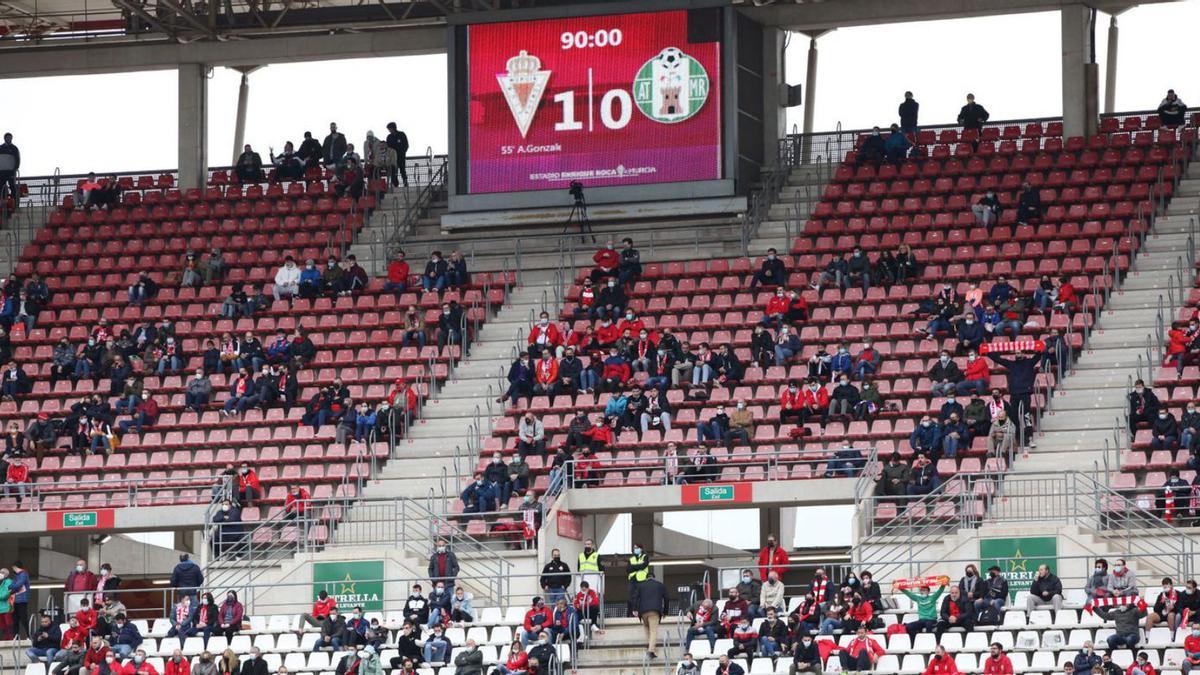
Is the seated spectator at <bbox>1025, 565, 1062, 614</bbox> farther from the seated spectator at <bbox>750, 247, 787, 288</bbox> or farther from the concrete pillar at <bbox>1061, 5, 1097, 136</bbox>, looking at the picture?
the concrete pillar at <bbox>1061, 5, 1097, 136</bbox>

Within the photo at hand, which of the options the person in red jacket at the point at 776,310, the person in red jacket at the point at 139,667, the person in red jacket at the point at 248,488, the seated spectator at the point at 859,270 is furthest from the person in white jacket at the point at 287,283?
the person in red jacket at the point at 139,667

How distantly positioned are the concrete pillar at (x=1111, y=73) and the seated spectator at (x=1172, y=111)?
301 cm

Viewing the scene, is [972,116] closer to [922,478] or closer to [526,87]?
[526,87]

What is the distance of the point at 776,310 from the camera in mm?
36812

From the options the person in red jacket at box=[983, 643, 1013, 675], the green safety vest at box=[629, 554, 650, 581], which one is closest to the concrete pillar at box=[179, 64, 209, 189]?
the green safety vest at box=[629, 554, 650, 581]

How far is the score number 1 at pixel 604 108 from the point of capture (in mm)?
41031

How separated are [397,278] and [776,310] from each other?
7.18 metres

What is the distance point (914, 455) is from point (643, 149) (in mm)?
10312

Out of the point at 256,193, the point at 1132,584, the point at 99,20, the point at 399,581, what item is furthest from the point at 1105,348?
the point at 99,20

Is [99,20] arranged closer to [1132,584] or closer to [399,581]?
[399,581]

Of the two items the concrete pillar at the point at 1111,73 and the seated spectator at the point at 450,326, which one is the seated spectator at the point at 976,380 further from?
the concrete pillar at the point at 1111,73

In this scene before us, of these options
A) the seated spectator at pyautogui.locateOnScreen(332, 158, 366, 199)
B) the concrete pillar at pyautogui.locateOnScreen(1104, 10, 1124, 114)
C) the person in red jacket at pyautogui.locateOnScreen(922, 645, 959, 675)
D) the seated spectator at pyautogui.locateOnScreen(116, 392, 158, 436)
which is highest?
the concrete pillar at pyautogui.locateOnScreen(1104, 10, 1124, 114)

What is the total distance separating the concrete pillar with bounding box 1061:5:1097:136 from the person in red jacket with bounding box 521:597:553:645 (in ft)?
→ 52.0

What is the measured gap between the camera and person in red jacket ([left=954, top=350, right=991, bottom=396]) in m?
33.6
